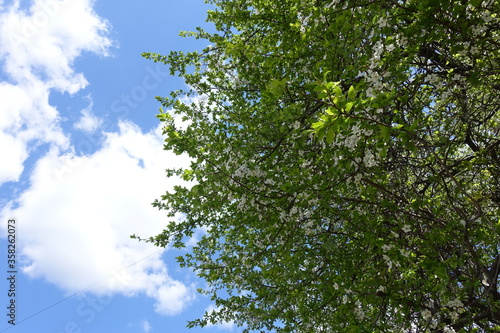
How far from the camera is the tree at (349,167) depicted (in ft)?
15.5

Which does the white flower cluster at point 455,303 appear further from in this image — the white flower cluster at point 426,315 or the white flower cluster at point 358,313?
the white flower cluster at point 358,313

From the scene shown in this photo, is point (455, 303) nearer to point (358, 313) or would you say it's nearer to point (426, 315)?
point (426, 315)

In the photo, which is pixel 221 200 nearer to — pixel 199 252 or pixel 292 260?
pixel 292 260

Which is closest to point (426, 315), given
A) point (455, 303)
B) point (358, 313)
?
point (455, 303)

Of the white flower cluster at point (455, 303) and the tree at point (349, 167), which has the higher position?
the tree at point (349, 167)

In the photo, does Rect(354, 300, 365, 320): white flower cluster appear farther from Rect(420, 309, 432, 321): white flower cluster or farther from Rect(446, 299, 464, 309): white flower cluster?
Rect(446, 299, 464, 309): white flower cluster

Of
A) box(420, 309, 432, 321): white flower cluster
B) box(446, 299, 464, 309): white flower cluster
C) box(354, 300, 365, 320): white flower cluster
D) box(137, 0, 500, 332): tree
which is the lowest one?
box(446, 299, 464, 309): white flower cluster

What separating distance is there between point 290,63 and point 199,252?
4.43 m

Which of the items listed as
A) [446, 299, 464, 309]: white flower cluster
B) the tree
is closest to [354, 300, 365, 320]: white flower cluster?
the tree

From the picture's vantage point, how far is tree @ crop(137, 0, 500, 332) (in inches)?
186

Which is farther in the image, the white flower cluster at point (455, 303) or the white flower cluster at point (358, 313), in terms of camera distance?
the white flower cluster at point (358, 313)

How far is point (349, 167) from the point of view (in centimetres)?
483

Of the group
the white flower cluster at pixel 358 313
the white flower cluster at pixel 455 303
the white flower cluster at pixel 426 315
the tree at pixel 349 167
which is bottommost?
the white flower cluster at pixel 455 303

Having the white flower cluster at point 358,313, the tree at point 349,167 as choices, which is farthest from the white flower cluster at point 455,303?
the white flower cluster at point 358,313
